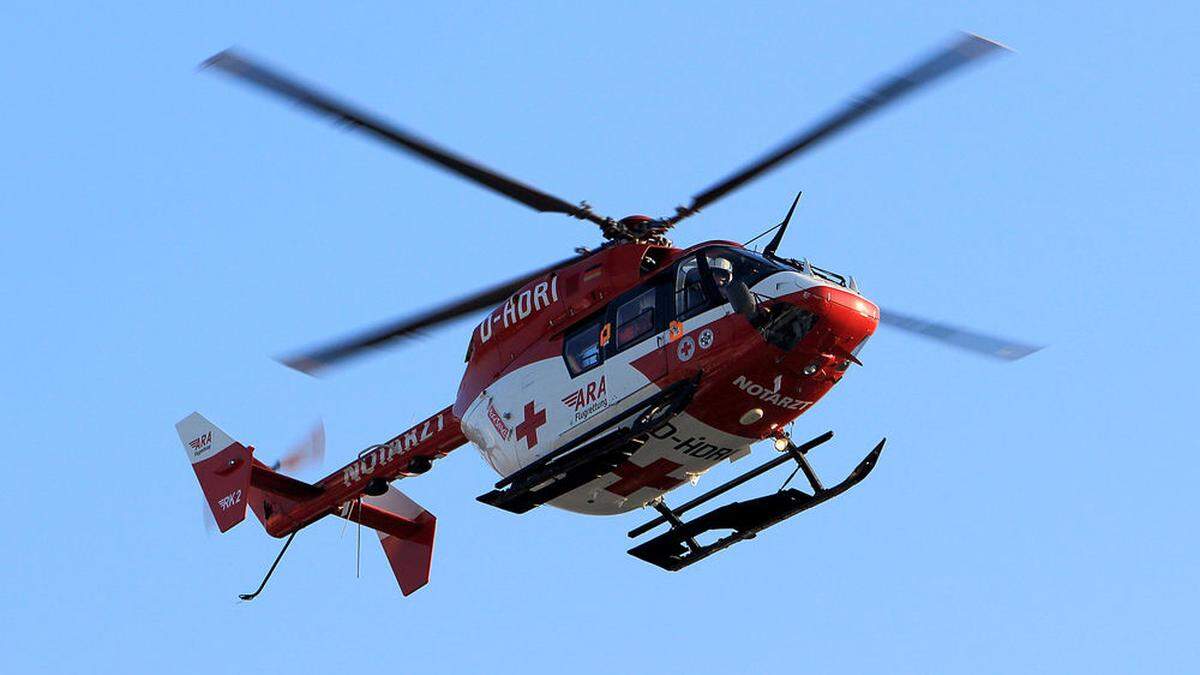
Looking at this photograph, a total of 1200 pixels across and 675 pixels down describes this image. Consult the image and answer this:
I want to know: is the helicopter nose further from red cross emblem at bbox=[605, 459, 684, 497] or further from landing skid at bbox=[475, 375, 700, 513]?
red cross emblem at bbox=[605, 459, 684, 497]

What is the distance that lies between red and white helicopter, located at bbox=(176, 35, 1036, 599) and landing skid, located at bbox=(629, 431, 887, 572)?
0.02 m

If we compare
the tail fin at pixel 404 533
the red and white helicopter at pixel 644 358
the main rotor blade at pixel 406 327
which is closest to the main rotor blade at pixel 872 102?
the red and white helicopter at pixel 644 358

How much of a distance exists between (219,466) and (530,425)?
621 centimetres

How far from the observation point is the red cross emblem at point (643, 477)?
2281 cm

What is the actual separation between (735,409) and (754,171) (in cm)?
284

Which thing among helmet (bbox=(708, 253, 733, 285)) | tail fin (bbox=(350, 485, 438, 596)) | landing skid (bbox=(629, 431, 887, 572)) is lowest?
tail fin (bbox=(350, 485, 438, 596))

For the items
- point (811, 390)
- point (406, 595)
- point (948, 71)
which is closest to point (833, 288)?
point (811, 390)

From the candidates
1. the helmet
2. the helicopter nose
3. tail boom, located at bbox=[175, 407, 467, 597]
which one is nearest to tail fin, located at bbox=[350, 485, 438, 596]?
tail boom, located at bbox=[175, 407, 467, 597]

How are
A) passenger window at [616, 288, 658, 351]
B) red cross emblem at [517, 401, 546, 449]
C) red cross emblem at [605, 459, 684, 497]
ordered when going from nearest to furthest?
passenger window at [616, 288, 658, 351] < red cross emblem at [605, 459, 684, 497] < red cross emblem at [517, 401, 546, 449]

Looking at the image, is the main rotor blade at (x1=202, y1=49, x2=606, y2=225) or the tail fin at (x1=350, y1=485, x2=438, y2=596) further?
the tail fin at (x1=350, y1=485, x2=438, y2=596)

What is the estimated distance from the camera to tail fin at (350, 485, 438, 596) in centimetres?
2692

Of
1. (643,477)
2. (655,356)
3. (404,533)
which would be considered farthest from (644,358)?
(404,533)

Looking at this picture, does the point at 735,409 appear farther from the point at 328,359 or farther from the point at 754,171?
the point at 328,359

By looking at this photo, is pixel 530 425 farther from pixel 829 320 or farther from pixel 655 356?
pixel 829 320
